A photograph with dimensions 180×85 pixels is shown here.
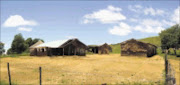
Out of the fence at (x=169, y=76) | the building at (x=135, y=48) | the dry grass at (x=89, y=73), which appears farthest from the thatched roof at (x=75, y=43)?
the fence at (x=169, y=76)

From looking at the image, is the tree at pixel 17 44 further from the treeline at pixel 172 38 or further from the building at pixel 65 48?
the treeline at pixel 172 38

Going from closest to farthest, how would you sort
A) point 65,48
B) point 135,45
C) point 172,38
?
point 135,45, point 65,48, point 172,38

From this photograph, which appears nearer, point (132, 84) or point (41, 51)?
point (132, 84)

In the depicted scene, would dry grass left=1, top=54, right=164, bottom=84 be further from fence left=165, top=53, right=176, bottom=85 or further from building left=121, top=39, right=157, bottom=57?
building left=121, top=39, right=157, bottom=57

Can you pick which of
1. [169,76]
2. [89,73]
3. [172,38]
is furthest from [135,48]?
[169,76]

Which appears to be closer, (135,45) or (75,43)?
(135,45)

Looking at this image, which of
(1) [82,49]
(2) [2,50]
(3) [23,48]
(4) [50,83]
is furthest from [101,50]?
(2) [2,50]

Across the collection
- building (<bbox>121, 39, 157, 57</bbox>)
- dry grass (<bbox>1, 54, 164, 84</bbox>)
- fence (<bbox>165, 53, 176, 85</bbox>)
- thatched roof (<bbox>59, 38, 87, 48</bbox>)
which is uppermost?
thatched roof (<bbox>59, 38, 87, 48</bbox>)

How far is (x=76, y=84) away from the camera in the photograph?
12648 mm

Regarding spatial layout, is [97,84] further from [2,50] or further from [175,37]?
[2,50]

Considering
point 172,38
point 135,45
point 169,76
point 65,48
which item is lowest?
point 169,76

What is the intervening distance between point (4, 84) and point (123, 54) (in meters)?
34.4

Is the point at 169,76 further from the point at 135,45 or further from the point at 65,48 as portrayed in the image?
the point at 65,48

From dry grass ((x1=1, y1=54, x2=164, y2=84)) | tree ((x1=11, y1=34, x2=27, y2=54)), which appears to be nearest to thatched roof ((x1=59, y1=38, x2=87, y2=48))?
dry grass ((x1=1, y1=54, x2=164, y2=84))
